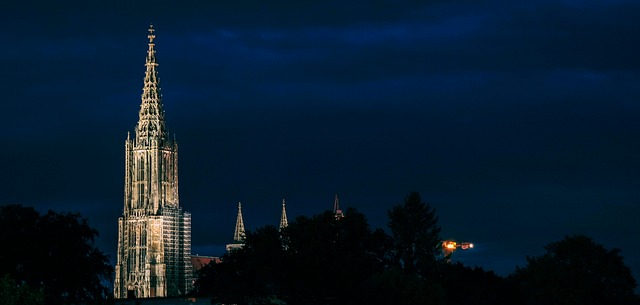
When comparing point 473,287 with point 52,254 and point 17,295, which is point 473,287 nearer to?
point 52,254

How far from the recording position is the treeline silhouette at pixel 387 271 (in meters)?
150

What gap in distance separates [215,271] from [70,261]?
29.5 meters

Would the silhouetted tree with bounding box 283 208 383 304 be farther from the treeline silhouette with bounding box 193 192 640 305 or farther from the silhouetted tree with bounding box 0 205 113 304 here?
the silhouetted tree with bounding box 0 205 113 304

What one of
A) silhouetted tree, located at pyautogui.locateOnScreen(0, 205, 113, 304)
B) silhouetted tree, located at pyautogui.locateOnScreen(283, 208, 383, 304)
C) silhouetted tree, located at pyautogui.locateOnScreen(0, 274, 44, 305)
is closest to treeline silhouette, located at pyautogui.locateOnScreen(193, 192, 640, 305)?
silhouetted tree, located at pyautogui.locateOnScreen(283, 208, 383, 304)

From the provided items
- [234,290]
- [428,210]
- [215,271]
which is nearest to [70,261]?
[234,290]

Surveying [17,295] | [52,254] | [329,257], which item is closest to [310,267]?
[329,257]

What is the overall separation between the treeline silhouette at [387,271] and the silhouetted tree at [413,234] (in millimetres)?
121

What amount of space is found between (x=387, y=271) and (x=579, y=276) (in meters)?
40.4

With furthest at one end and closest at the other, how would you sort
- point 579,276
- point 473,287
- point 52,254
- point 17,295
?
1. point 579,276
2. point 473,287
3. point 52,254
4. point 17,295

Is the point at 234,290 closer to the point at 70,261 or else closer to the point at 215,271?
the point at 70,261

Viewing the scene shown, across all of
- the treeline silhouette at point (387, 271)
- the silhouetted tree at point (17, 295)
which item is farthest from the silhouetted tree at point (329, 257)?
the silhouetted tree at point (17, 295)

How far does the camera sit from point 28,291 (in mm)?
117250

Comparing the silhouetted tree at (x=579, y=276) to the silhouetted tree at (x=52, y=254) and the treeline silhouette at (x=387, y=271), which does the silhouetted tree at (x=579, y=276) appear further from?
the silhouetted tree at (x=52, y=254)

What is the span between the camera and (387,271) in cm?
16025
